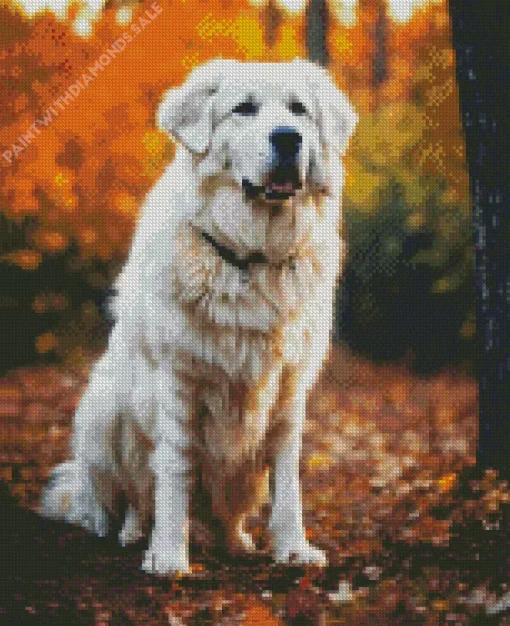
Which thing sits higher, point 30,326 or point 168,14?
point 168,14

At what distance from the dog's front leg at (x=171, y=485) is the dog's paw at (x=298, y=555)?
16.9 inches

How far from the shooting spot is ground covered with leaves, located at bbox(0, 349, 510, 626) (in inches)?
158

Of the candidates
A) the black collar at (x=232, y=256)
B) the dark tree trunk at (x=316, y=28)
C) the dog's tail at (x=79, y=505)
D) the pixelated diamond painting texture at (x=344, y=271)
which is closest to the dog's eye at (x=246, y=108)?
the black collar at (x=232, y=256)

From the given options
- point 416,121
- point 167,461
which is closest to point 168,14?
point 416,121

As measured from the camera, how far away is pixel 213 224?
4297 mm

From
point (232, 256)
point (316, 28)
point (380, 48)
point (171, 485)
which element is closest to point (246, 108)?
point (232, 256)

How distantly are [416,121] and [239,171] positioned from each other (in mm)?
4423

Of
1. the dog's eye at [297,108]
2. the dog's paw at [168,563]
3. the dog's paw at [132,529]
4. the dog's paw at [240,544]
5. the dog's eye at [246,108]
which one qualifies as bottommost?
the dog's paw at [168,563]

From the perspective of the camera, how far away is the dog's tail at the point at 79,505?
4971 millimetres

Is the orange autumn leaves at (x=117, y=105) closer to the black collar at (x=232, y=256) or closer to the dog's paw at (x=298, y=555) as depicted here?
the black collar at (x=232, y=256)

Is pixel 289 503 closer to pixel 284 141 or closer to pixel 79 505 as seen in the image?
pixel 79 505

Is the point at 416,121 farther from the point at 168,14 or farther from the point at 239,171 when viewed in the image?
the point at 239,171

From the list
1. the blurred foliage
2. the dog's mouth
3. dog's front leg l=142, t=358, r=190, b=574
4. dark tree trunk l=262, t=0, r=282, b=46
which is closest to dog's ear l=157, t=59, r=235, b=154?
the dog's mouth

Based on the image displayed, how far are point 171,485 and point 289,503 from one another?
21.4 inches
